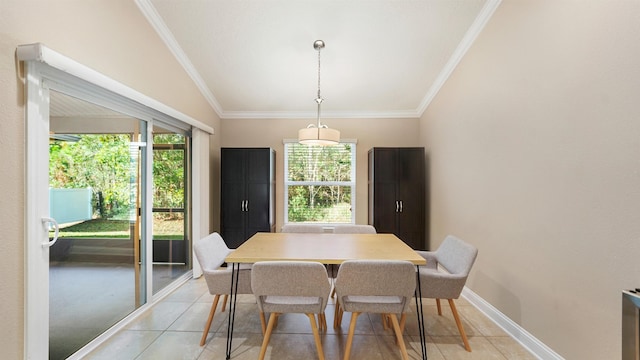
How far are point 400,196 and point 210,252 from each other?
2.84 m

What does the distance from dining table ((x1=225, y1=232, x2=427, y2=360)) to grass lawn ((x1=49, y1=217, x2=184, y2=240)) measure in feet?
3.73

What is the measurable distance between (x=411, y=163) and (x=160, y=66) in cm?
350

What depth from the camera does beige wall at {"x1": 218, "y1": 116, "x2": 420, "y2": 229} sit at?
4645mm

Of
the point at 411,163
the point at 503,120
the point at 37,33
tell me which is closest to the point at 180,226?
the point at 37,33

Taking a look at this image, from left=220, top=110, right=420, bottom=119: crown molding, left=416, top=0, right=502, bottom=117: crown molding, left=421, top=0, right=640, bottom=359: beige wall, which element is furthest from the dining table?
left=220, top=110, right=420, bottom=119: crown molding

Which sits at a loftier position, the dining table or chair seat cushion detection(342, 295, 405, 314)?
the dining table

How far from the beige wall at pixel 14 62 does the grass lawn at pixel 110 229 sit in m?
0.37

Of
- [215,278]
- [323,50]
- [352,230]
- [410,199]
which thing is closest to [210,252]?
[215,278]

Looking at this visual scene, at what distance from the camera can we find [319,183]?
15.5 ft

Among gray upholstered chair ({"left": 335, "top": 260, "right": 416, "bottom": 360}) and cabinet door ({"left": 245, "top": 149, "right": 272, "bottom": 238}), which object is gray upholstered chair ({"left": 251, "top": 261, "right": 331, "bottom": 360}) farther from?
cabinet door ({"left": 245, "top": 149, "right": 272, "bottom": 238})

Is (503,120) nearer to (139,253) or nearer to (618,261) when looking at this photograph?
(618,261)

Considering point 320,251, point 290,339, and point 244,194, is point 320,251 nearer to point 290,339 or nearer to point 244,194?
point 290,339

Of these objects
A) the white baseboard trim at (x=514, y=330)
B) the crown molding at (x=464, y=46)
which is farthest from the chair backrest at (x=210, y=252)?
the crown molding at (x=464, y=46)

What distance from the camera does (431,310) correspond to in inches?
109
